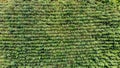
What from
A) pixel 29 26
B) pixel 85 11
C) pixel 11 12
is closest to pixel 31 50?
pixel 29 26

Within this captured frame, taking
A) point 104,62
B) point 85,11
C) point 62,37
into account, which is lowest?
point 104,62

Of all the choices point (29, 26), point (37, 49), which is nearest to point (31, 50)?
point (37, 49)

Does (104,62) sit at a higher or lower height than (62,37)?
lower

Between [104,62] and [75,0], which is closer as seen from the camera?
[104,62]

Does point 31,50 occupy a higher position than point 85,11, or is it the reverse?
point 85,11

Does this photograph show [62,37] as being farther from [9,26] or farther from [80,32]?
[9,26]

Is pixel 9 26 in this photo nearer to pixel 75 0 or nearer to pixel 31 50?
pixel 31 50
